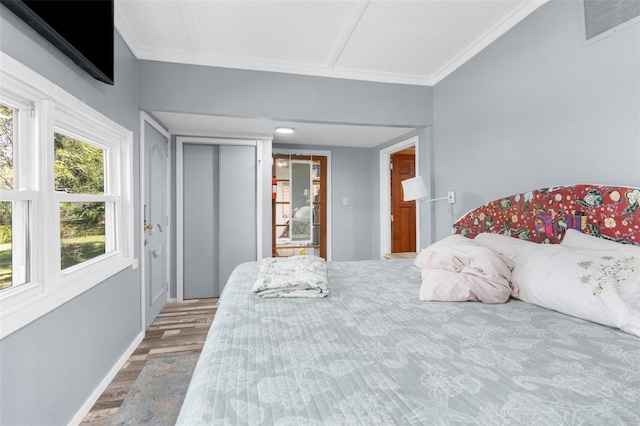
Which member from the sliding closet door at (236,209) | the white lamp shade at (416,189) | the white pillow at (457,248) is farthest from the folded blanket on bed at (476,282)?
the sliding closet door at (236,209)

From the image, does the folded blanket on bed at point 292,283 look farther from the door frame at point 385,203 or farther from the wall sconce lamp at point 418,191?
the door frame at point 385,203

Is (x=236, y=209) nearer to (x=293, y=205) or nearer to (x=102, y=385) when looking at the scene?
(x=293, y=205)

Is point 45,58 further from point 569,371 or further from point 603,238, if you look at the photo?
point 603,238

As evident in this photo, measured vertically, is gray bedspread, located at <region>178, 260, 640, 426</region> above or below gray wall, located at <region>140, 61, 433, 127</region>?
below

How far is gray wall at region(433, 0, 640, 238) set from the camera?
1535mm

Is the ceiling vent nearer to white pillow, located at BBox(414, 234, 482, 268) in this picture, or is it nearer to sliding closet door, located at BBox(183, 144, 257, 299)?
white pillow, located at BBox(414, 234, 482, 268)

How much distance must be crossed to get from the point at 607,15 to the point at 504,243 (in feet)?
4.25

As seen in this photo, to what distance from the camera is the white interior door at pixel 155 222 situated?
9.29 ft

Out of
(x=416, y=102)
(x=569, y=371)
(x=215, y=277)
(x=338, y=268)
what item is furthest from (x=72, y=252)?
(x=416, y=102)

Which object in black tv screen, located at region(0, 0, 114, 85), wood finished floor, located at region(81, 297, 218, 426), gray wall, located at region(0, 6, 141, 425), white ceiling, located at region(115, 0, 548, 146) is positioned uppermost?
white ceiling, located at region(115, 0, 548, 146)

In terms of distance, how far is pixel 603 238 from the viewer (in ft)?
5.01

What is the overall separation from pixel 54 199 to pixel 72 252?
1.49ft

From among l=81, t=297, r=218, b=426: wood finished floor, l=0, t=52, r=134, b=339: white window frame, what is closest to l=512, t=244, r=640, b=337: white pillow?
l=0, t=52, r=134, b=339: white window frame

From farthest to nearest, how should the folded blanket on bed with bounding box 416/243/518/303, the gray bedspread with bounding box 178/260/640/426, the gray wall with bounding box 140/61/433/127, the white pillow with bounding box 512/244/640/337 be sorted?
the gray wall with bounding box 140/61/433/127 < the folded blanket on bed with bounding box 416/243/518/303 < the white pillow with bounding box 512/244/640/337 < the gray bedspread with bounding box 178/260/640/426
